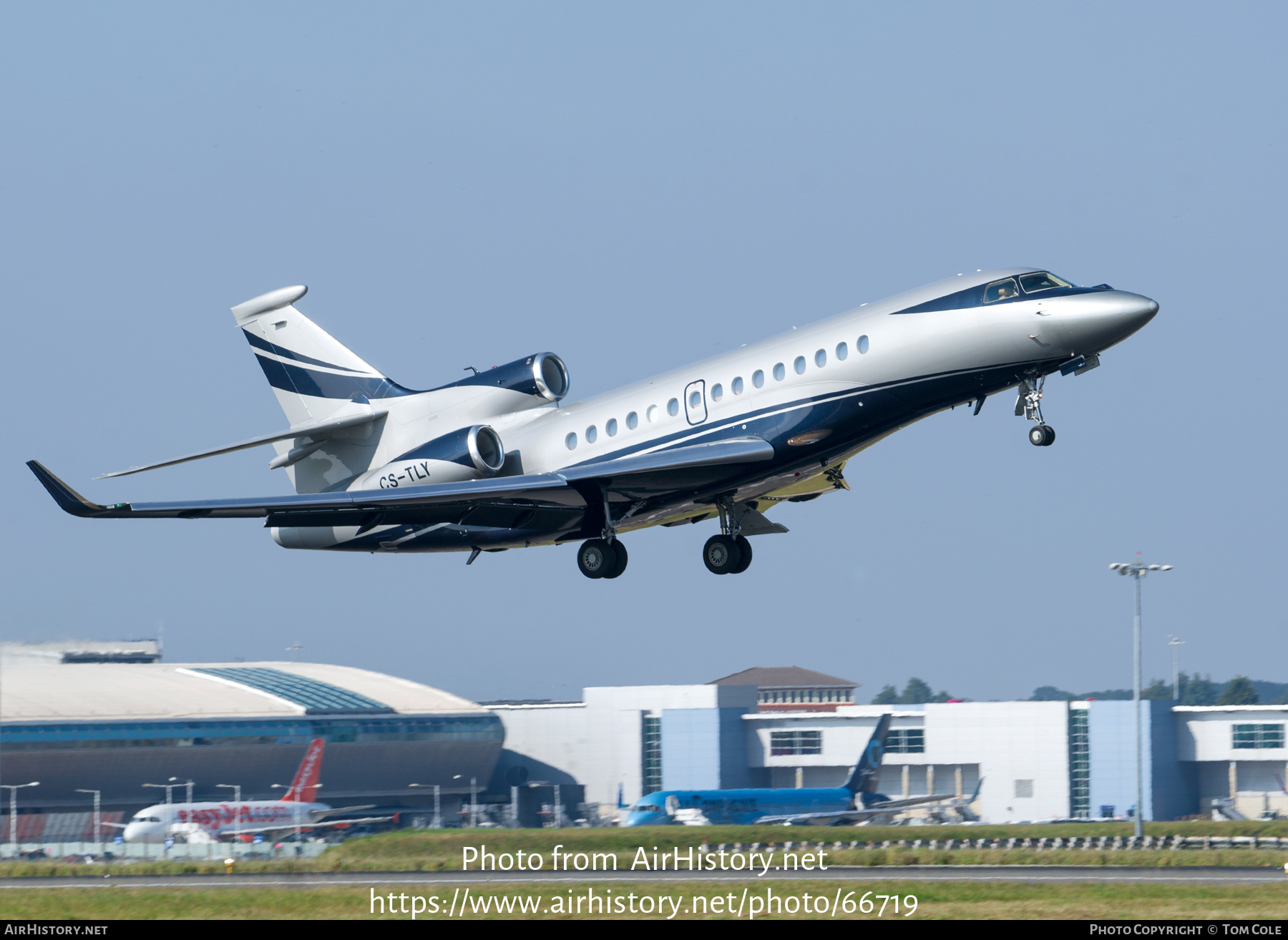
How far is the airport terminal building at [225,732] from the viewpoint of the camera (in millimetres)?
56688

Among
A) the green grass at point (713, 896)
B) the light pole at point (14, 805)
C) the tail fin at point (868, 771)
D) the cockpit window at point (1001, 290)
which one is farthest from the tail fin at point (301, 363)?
the tail fin at point (868, 771)

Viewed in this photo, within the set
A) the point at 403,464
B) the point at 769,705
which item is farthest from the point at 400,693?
the point at 403,464

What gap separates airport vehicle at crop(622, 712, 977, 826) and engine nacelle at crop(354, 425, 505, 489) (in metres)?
21.9

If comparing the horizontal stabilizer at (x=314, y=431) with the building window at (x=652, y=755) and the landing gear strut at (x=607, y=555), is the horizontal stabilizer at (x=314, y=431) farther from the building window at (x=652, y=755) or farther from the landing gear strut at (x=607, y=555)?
the building window at (x=652, y=755)

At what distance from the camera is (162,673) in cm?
6719

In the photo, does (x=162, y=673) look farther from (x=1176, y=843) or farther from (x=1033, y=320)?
(x=1033, y=320)

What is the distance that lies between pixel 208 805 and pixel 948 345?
119ft

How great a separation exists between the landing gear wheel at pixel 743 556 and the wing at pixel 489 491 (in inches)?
123

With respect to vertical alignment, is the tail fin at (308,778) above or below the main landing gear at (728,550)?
below

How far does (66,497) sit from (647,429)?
9.91m

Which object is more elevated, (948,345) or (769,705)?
(948,345)

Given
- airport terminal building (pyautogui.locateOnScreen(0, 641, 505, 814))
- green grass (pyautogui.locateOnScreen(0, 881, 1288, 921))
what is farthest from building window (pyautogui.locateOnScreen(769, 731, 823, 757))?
green grass (pyautogui.locateOnScreen(0, 881, 1288, 921))

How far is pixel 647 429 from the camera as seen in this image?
89.7ft
